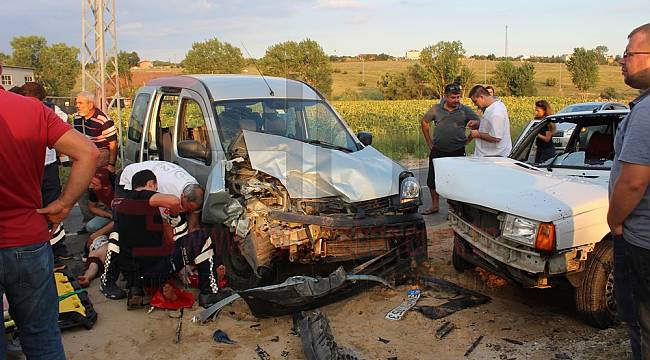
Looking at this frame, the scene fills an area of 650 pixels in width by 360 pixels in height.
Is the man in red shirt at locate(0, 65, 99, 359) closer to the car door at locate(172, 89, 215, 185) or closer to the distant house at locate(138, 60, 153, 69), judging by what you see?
the car door at locate(172, 89, 215, 185)

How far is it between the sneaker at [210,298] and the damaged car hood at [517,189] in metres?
2.07

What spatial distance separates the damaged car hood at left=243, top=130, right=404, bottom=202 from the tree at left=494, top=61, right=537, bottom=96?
1971 inches

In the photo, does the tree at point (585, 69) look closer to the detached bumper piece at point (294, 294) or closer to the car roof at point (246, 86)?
the car roof at point (246, 86)

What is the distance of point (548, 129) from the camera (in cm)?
588

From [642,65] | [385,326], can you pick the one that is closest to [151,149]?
[385,326]

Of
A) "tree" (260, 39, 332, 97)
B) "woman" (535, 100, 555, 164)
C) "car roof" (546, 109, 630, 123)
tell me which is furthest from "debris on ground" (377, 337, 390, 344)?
"tree" (260, 39, 332, 97)

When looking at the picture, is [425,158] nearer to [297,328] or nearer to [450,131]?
[450,131]

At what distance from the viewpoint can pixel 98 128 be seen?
7566 millimetres

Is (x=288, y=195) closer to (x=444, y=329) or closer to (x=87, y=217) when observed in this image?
(x=444, y=329)

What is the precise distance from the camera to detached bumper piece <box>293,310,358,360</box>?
3611 mm

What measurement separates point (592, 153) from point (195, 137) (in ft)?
13.3

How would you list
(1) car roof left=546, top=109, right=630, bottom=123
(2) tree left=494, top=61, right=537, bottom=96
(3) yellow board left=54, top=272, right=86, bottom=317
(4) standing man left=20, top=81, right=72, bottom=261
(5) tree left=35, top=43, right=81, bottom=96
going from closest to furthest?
1. (3) yellow board left=54, top=272, right=86, bottom=317
2. (1) car roof left=546, top=109, right=630, bottom=123
3. (4) standing man left=20, top=81, right=72, bottom=261
4. (2) tree left=494, top=61, right=537, bottom=96
5. (5) tree left=35, top=43, right=81, bottom=96

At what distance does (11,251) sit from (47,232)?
20 cm

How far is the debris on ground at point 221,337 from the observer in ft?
13.7
